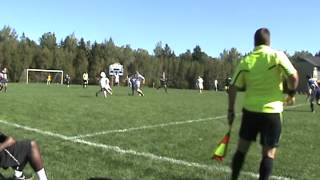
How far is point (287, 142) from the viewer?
13547 mm

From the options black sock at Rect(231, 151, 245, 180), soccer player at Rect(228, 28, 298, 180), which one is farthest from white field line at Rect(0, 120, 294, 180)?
soccer player at Rect(228, 28, 298, 180)

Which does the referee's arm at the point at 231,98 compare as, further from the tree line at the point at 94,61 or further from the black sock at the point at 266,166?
the tree line at the point at 94,61

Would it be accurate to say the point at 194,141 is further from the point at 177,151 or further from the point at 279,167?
the point at 279,167

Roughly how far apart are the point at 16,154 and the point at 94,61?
91.4m

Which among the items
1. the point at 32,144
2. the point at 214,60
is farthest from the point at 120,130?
the point at 214,60

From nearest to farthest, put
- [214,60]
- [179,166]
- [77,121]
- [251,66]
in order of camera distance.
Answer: [251,66], [179,166], [77,121], [214,60]

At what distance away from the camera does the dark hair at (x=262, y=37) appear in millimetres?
7422

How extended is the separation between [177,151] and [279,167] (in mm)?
2309

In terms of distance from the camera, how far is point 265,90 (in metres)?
7.41

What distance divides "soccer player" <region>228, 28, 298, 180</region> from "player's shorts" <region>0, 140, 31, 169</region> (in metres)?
2.91

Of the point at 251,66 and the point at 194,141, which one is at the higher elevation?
the point at 251,66

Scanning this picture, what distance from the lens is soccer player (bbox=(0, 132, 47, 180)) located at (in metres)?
7.51

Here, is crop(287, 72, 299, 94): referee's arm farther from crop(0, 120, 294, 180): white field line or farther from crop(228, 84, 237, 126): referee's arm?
crop(0, 120, 294, 180): white field line

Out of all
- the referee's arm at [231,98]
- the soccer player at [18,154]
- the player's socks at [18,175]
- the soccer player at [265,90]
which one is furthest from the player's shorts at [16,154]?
the soccer player at [265,90]
